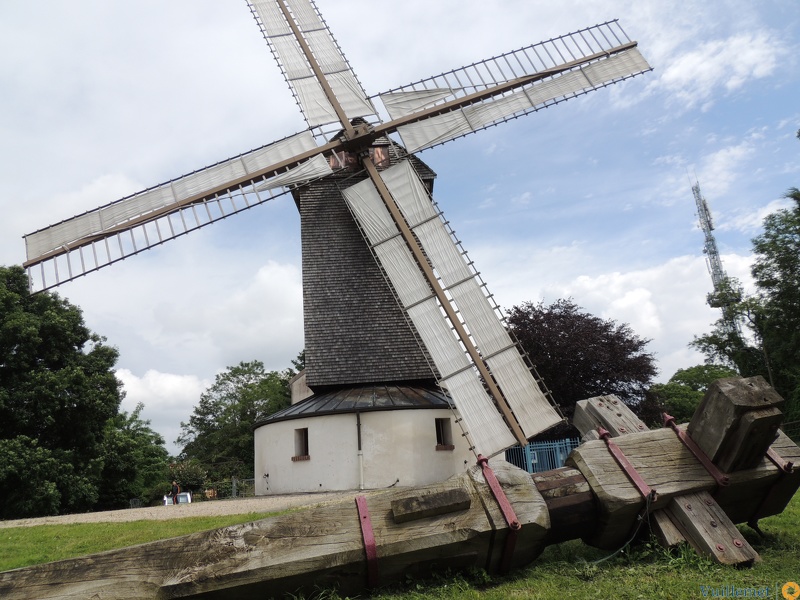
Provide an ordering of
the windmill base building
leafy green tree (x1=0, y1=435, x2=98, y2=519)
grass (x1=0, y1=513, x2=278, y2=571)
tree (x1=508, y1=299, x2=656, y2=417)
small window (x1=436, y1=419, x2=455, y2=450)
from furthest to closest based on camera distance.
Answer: tree (x1=508, y1=299, x2=656, y2=417)
leafy green tree (x1=0, y1=435, x2=98, y2=519)
small window (x1=436, y1=419, x2=455, y2=450)
the windmill base building
grass (x1=0, y1=513, x2=278, y2=571)

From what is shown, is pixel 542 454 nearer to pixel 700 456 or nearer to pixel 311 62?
pixel 311 62

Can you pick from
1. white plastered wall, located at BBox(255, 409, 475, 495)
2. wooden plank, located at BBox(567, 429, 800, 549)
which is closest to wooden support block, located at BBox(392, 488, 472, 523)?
wooden plank, located at BBox(567, 429, 800, 549)

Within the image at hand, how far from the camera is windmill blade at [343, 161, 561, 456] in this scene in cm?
1139

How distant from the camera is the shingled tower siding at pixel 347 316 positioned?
1567 centimetres

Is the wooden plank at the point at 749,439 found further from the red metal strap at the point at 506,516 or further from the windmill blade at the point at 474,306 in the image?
the windmill blade at the point at 474,306

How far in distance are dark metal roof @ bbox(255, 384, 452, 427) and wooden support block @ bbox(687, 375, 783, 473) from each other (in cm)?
1018

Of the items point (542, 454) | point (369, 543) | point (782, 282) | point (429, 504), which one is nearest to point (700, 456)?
point (429, 504)

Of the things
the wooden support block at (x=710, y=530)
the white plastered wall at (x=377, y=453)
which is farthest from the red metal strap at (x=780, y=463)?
the white plastered wall at (x=377, y=453)

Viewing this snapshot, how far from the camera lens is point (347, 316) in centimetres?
1594

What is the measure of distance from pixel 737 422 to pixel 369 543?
250 cm

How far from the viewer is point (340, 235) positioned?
16812mm

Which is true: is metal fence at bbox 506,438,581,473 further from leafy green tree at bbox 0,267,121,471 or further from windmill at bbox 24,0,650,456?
leafy green tree at bbox 0,267,121,471

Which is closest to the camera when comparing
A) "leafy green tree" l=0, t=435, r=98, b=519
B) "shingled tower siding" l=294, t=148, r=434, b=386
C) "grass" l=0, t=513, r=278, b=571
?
Result: "grass" l=0, t=513, r=278, b=571

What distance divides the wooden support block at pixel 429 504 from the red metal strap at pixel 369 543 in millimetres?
170
